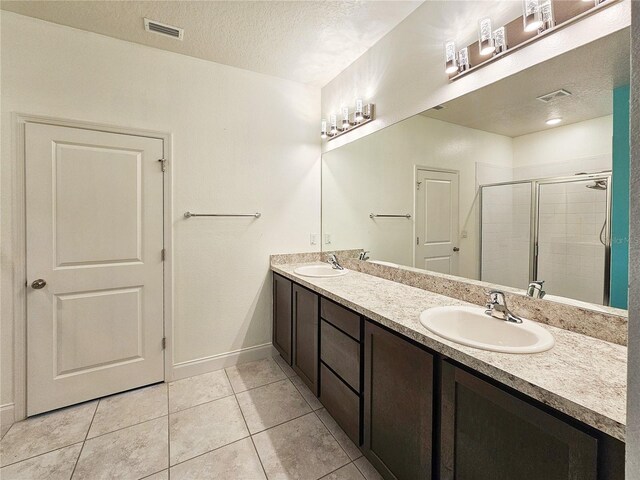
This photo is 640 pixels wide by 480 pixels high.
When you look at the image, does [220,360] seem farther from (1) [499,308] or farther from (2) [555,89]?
(2) [555,89]

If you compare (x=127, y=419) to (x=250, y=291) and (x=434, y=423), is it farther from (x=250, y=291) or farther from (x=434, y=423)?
(x=434, y=423)

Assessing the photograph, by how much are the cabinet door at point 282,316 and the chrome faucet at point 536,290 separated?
1562 mm

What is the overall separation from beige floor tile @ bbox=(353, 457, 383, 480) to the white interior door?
1148mm

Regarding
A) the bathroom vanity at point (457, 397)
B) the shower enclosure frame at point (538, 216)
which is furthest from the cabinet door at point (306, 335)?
the shower enclosure frame at point (538, 216)

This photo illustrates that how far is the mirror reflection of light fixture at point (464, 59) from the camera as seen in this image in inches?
58.4

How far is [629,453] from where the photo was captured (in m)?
0.44

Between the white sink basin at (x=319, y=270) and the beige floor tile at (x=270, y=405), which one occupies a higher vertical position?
the white sink basin at (x=319, y=270)

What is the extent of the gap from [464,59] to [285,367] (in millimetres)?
2572

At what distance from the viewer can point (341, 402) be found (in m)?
1.62

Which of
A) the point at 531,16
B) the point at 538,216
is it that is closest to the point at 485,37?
the point at 531,16

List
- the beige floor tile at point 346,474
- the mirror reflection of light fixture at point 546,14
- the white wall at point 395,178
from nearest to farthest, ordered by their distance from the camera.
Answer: the mirror reflection of light fixture at point 546,14, the beige floor tile at point 346,474, the white wall at point 395,178

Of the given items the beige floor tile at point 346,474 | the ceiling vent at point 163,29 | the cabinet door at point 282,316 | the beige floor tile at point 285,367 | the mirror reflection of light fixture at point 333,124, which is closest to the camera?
the beige floor tile at point 346,474

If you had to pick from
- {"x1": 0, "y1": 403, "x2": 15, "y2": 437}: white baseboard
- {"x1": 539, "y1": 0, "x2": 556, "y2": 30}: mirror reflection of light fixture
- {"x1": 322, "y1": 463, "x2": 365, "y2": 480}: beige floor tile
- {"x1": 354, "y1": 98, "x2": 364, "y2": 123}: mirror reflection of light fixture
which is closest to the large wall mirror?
{"x1": 539, "y1": 0, "x2": 556, "y2": 30}: mirror reflection of light fixture

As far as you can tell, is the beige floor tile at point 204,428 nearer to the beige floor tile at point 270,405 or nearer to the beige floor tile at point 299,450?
the beige floor tile at point 270,405
